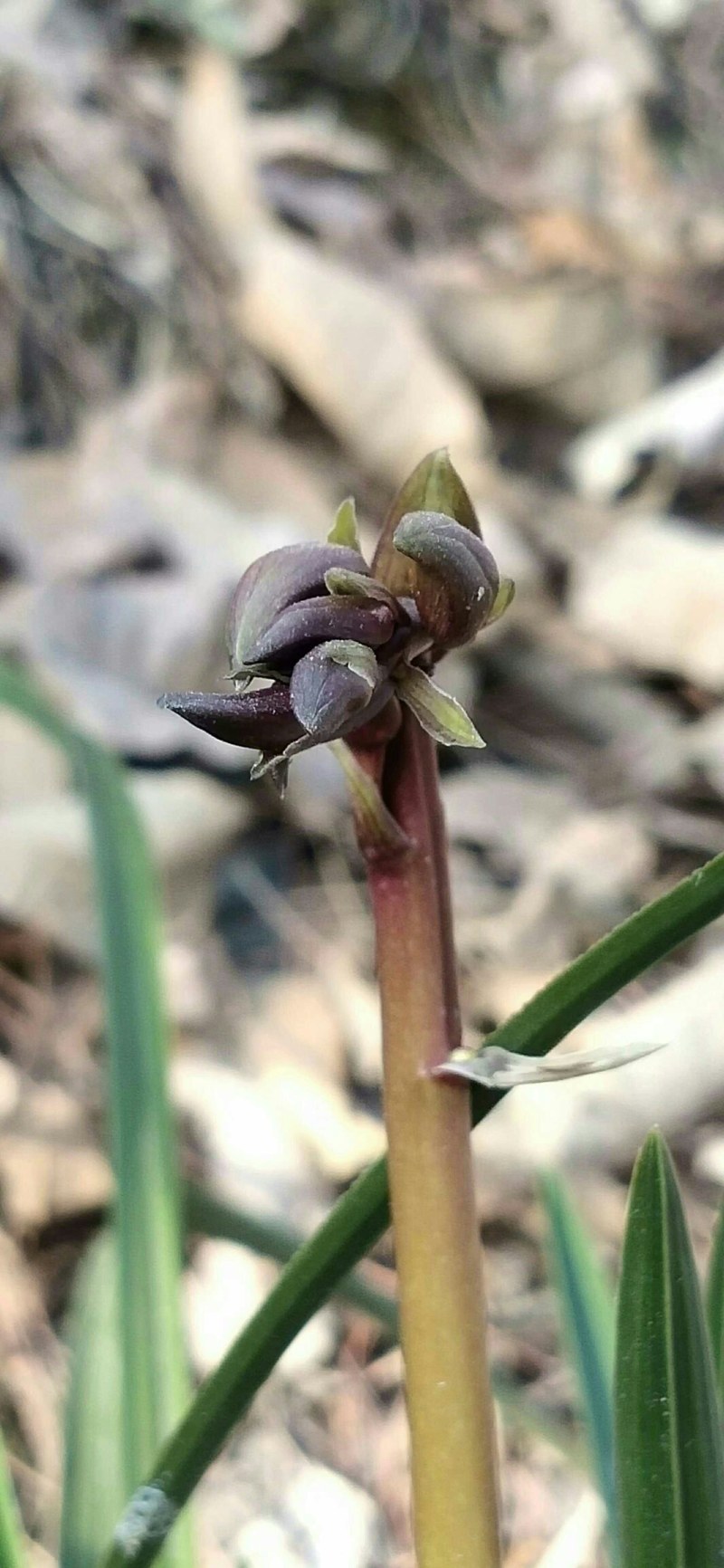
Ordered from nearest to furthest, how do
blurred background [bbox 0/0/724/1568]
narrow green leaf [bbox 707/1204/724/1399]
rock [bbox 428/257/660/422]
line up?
narrow green leaf [bbox 707/1204/724/1399], blurred background [bbox 0/0/724/1568], rock [bbox 428/257/660/422]

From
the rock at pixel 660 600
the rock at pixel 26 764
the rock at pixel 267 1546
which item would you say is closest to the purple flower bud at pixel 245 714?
the rock at pixel 267 1546

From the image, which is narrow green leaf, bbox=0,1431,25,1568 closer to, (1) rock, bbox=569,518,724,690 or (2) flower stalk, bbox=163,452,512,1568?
(2) flower stalk, bbox=163,452,512,1568

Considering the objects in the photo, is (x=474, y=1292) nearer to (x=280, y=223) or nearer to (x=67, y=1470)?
(x=67, y=1470)

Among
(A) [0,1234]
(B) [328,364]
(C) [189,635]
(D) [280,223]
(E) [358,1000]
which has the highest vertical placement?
(D) [280,223]

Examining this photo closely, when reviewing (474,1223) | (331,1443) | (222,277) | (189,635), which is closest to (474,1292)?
(474,1223)

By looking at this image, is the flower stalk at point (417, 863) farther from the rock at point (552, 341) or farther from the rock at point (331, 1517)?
the rock at point (552, 341)

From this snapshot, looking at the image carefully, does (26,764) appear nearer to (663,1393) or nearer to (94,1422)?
(94,1422)

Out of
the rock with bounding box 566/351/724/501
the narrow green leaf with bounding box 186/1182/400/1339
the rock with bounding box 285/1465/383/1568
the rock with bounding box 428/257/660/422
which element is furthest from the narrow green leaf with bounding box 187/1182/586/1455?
the rock with bounding box 428/257/660/422
